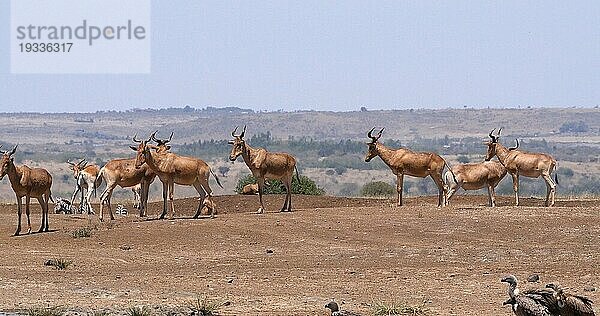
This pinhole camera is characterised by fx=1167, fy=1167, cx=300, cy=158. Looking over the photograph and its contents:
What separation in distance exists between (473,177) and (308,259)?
10596 millimetres

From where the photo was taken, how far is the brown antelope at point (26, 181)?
2642cm

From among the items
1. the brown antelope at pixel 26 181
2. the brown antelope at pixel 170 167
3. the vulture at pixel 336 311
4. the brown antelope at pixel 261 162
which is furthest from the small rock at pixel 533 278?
the brown antelope at pixel 26 181

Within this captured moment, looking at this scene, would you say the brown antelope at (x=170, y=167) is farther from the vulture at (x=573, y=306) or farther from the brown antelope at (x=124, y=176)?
the vulture at (x=573, y=306)

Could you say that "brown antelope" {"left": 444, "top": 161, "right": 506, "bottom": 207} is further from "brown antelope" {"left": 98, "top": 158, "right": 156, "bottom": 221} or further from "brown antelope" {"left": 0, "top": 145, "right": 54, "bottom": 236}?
"brown antelope" {"left": 0, "top": 145, "right": 54, "bottom": 236}

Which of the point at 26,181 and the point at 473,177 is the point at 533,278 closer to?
the point at 26,181

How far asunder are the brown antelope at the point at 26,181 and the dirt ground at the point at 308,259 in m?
0.77

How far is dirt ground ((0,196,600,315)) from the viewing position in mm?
16906

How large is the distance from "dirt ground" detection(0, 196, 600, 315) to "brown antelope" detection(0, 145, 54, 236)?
2.52 ft

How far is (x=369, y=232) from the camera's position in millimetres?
25734

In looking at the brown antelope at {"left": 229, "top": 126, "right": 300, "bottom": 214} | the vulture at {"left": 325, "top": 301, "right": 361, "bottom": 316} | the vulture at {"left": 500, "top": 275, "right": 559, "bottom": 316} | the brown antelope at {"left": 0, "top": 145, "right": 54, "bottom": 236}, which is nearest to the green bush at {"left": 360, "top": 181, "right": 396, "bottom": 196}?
the brown antelope at {"left": 229, "top": 126, "right": 300, "bottom": 214}

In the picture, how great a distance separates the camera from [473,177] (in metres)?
31.5

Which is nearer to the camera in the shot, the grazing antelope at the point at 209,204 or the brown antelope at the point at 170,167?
the brown antelope at the point at 170,167

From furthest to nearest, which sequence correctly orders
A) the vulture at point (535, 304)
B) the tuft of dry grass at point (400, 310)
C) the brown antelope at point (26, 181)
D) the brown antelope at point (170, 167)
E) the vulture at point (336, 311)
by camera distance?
the brown antelope at point (170, 167), the brown antelope at point (26, 181), the tuft of dry grass at point (400, 310), the vulture at point (336, 311), the vulture at point (535, 304)

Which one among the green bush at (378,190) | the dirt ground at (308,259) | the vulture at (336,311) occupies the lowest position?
the green bush at (378,190)
